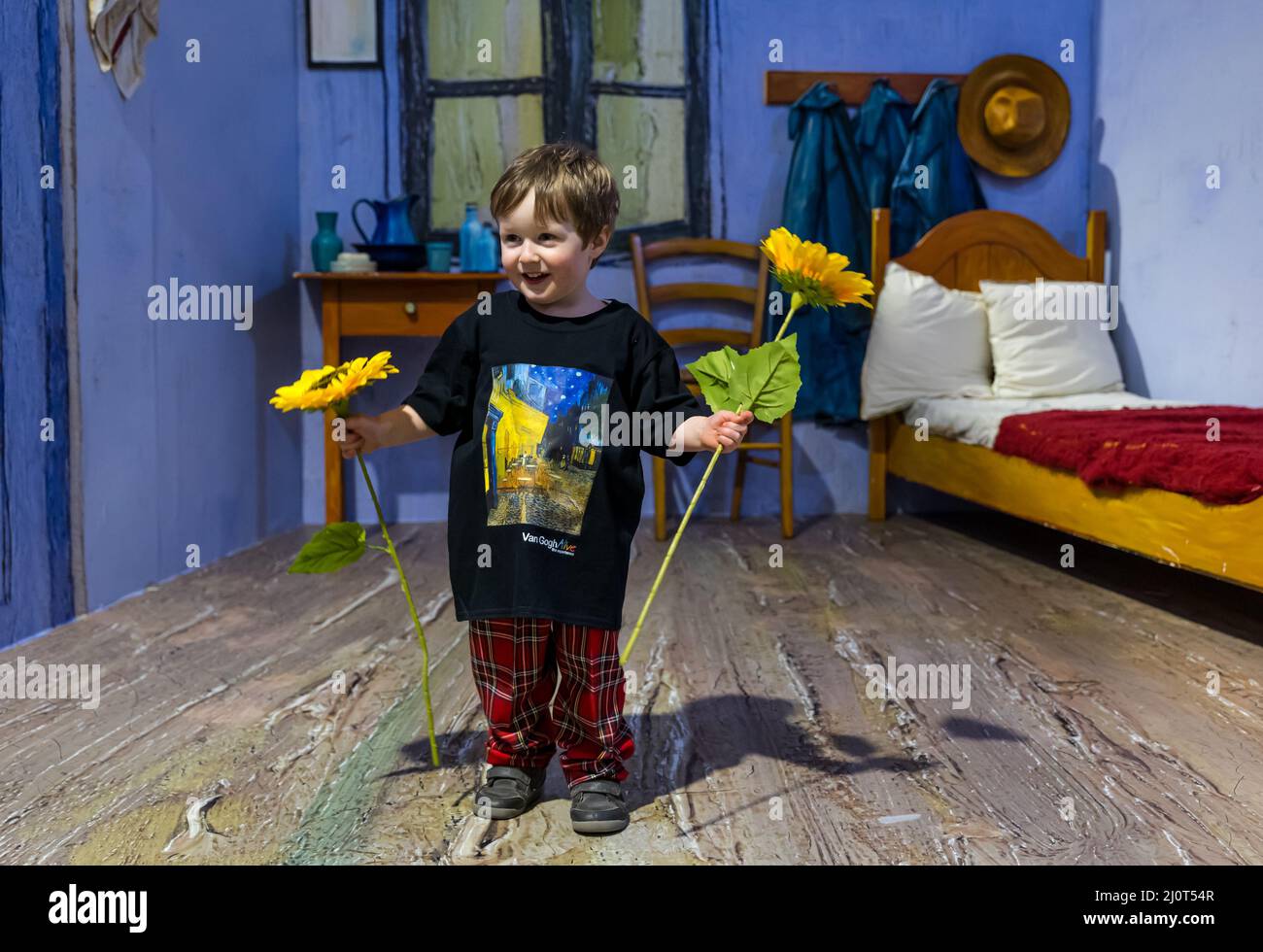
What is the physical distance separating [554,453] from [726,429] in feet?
0.67

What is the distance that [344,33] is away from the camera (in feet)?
11.5

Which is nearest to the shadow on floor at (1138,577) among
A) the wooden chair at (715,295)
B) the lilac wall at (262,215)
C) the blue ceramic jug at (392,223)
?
the lilac wall at (262,215)

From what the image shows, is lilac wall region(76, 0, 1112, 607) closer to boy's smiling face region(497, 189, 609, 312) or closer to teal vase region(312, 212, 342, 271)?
teal vase region(312, 212, 342, 271)

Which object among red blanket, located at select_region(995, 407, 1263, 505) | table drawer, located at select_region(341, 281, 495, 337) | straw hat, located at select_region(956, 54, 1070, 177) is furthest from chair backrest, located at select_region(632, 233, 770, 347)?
red blanket, located at select_region(995, 407, 1263, 505)

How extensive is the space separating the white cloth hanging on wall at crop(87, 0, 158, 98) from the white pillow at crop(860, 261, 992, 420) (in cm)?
206

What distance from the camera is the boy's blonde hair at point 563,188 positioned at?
1225mm

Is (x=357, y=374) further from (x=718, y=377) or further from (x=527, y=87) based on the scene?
(x=527, y=87)

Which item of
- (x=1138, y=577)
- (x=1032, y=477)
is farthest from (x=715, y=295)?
(x=1138, y=577)

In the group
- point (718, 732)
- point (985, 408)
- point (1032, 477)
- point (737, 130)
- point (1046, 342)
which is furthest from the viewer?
point (737, 130)

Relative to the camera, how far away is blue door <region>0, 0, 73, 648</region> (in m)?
2.01

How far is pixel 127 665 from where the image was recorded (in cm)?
191

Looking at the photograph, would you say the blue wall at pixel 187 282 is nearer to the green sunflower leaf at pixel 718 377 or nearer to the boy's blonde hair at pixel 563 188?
the boy's blonde hair at pixel 563 188

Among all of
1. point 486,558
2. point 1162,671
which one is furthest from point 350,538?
point 1162,671

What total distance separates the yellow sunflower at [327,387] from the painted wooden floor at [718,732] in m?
0.46
